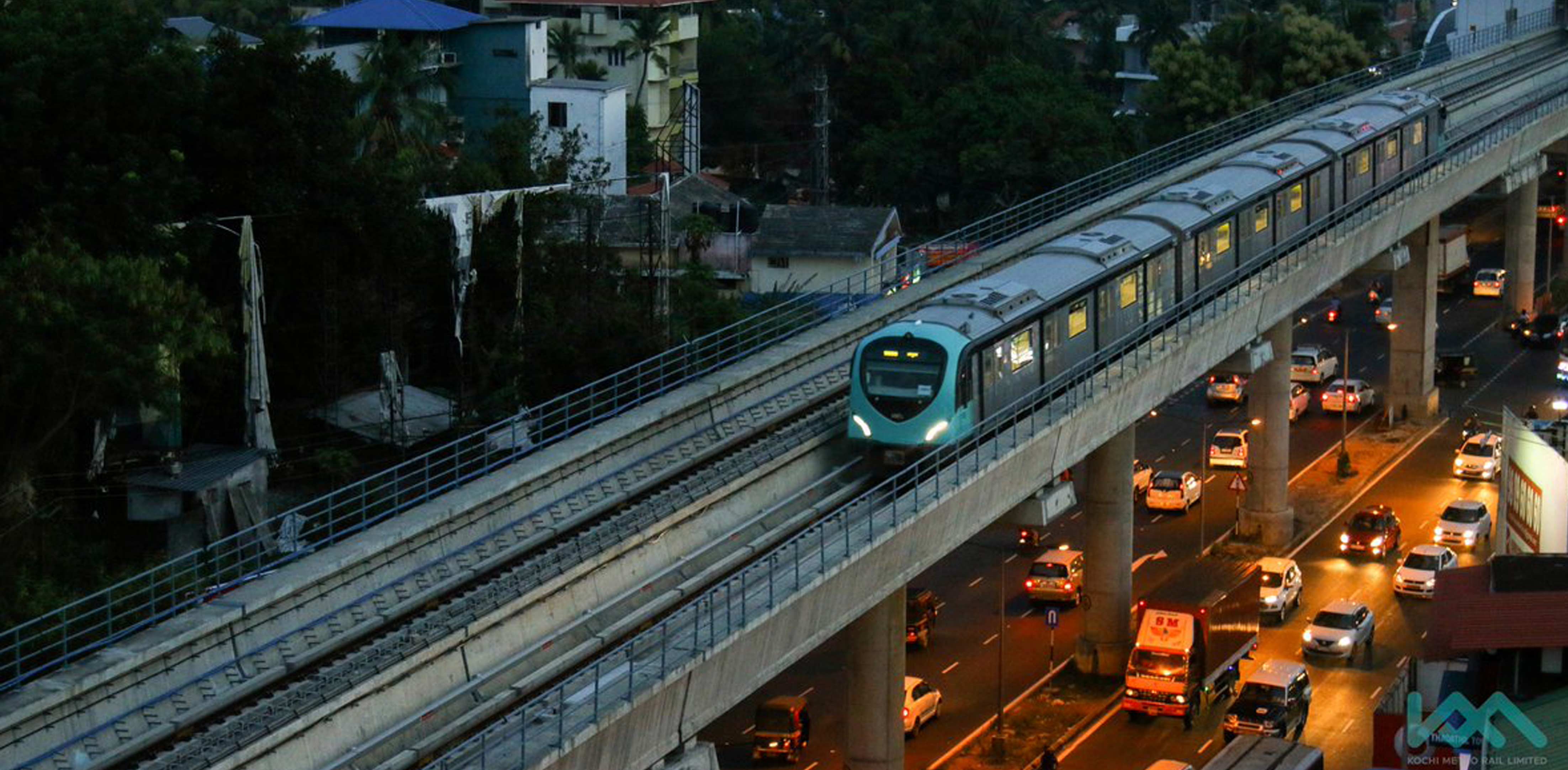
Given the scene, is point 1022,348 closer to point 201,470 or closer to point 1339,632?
point 1339,632

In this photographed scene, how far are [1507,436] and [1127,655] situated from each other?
11436mm

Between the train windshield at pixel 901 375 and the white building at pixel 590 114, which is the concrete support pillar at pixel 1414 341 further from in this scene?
the train windshield at pixel 901 375

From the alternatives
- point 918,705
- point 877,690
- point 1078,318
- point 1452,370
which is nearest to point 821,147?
point 1452,370

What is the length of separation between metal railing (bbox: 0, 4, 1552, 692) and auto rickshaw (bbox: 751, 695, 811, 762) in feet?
21.8

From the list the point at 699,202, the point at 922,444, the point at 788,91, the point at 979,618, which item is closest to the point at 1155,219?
the point at 979,618

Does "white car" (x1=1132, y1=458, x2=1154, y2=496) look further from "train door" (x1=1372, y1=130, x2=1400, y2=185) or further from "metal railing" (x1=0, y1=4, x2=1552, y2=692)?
"train door" (x1=1372, y1=130, x2=1400, y2=185)

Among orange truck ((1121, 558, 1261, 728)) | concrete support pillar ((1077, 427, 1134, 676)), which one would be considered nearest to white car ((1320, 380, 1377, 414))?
orange truck ((1121, 558, 1261, 728))

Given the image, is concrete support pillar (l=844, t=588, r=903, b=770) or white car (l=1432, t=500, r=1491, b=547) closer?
concrete support pillar (l=844, t=588, r=903, b=770)

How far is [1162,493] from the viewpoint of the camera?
6694 centimetres

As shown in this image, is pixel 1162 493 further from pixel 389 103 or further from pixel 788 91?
pixel 788 91

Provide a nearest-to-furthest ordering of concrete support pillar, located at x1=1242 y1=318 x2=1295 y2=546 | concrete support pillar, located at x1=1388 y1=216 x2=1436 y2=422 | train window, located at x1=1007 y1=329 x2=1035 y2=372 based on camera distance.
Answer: train window, located at x1=1007 y1=329 x2=1035 y2=372
concrete support pillar, located at x1=1242 y1=318 x2=1295 y2=546
concrete support pillar, located at x1=1388 y1=216 x2=1436 y2=422

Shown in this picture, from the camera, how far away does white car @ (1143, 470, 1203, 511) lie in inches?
2633

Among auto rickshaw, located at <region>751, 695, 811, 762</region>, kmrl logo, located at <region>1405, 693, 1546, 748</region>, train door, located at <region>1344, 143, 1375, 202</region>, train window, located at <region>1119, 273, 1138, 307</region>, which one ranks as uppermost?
train door, located at <region>1344, 143, 1375, 202</region>

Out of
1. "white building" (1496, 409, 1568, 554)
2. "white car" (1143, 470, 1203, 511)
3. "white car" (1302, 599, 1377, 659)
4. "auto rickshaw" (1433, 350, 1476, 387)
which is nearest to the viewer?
"white building" (1496, 409, 1568, 554)
